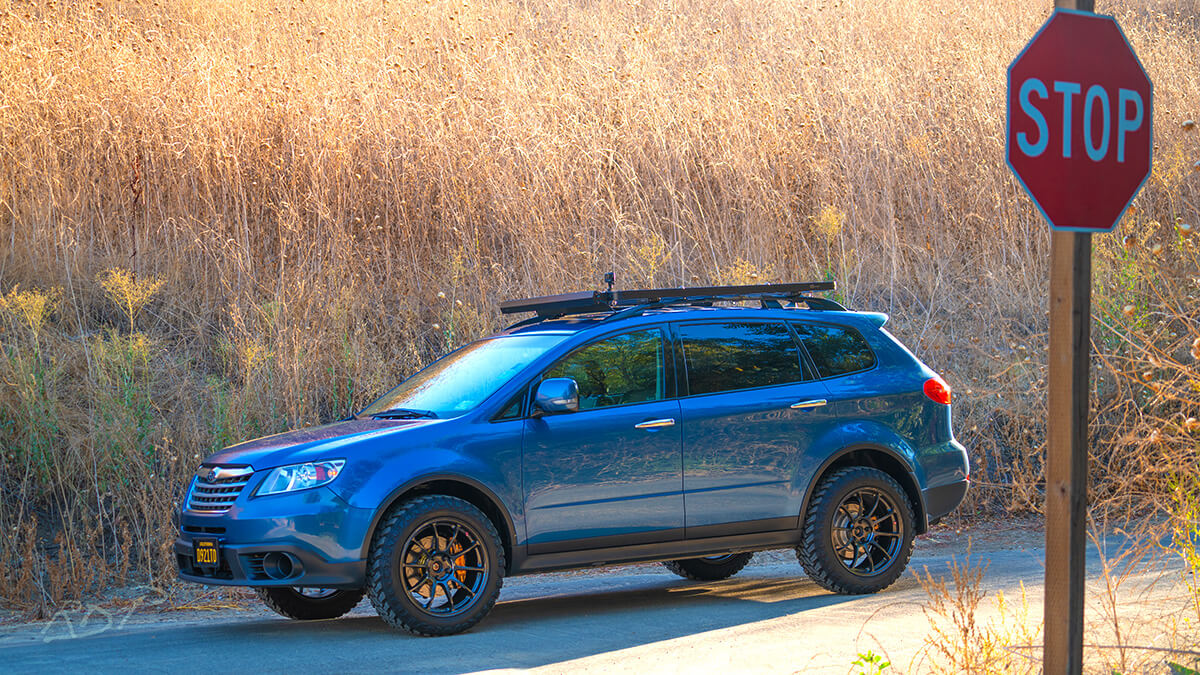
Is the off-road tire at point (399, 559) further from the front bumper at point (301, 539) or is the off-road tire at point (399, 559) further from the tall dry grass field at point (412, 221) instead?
the tall dry grass field at point (412, 221)

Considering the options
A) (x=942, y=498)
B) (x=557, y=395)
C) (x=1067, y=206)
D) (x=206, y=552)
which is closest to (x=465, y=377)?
(x=557, y=395)

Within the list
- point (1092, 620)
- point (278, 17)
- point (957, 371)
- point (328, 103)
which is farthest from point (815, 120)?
point (1092, 620)

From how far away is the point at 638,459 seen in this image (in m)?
8.18

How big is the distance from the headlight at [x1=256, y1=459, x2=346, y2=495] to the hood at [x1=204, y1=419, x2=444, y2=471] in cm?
4

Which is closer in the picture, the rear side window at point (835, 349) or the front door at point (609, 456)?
the front door at point (609, 456)

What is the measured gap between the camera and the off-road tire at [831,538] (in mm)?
8617

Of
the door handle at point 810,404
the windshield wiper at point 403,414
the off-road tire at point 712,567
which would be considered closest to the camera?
the windshield wiper at point 403,414

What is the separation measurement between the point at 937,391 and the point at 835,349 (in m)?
0.82

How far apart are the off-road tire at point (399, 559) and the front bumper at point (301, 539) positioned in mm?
110

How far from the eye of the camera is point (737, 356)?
879 cm

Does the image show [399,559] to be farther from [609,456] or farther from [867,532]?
[867,532]

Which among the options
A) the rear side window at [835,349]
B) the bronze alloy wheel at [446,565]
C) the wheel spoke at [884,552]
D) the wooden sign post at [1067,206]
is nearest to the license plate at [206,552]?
the bronze alloy wheel at [446,565]

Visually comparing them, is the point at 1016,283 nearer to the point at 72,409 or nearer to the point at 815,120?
the point at 815,120

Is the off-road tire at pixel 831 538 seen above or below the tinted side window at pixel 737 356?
below
